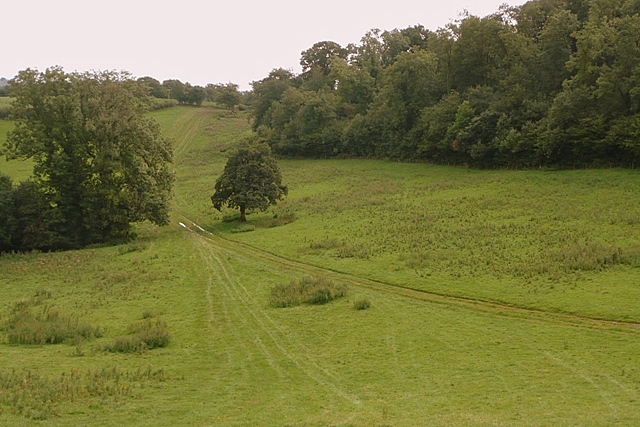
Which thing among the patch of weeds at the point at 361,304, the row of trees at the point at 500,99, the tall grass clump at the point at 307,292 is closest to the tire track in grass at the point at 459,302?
the tall grass clump at the point at 307,292

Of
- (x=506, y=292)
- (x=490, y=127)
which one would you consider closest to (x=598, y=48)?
(x=490, y=127)

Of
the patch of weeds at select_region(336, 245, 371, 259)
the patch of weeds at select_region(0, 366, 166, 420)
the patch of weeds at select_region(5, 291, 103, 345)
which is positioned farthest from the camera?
the patch of weeds at select_region(336, 245, 371, 259)

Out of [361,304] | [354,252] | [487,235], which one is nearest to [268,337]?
[361,304]

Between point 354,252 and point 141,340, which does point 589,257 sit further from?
point 141,340

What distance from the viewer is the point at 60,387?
51.5 feet

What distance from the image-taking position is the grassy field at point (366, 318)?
14852 millimetres

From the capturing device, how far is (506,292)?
2602cm

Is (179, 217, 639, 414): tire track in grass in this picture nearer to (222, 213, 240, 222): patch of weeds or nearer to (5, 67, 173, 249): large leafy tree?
(222, 213, 240, 222): patch of weeds

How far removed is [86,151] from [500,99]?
148 ft

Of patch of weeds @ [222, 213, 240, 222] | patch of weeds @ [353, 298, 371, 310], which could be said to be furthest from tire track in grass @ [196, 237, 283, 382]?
patch of weeds @ [222, 213, 240, 222]

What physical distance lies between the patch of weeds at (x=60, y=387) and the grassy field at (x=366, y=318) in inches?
2.7

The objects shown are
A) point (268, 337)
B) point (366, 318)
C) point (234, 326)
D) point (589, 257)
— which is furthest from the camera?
point (589, 257)

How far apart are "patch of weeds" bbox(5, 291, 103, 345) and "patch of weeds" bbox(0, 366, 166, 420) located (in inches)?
195

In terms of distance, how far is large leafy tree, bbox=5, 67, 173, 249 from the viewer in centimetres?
4466
